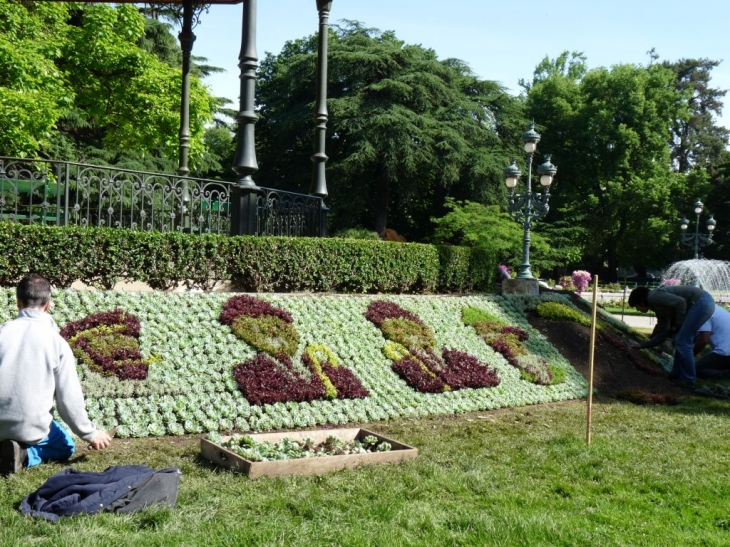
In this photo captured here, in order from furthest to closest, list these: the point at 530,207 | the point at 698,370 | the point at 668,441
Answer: the point at 530,207 → the point at 698,370 → the point at 668,441

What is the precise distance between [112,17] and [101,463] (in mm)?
19740

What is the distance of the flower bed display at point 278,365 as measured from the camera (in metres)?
8.06

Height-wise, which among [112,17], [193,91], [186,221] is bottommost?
[186,221]

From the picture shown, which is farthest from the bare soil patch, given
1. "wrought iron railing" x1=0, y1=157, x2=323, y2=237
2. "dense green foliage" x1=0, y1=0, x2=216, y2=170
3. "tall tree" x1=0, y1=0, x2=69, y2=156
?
"dense green foliage" x1=0, y1=0, x2=216, y2=170

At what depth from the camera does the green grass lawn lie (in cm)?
410

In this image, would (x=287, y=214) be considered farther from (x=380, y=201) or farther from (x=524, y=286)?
(x=380, y=201)

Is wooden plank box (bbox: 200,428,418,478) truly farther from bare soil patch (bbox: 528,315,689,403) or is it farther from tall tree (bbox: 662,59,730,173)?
tall tree (bbox: 662,59,730,173)

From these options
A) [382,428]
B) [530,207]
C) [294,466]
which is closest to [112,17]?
[530,207]

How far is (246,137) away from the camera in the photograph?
11469 mm

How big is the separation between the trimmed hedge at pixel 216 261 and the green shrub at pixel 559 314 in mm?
2189

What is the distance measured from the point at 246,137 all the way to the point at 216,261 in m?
2.21

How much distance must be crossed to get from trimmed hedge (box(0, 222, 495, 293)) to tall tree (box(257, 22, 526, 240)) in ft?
57.7

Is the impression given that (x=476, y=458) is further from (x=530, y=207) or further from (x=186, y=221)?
(x=530, y=207)

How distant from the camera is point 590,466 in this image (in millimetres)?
5957
